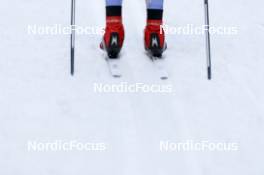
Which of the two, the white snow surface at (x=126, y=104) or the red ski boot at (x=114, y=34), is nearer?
the white snow surface at (x=126, y=104)

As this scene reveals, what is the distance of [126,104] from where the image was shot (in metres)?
5.39

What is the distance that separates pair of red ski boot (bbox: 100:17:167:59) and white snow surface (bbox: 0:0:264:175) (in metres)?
0.23

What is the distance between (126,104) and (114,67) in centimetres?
→ 65

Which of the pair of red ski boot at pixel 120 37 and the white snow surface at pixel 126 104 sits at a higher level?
the pair of red ski boot at pixel 120 37

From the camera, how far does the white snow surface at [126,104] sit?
4.62 metres

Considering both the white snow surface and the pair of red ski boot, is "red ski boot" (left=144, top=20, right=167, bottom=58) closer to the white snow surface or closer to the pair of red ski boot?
the pair of red ski boot

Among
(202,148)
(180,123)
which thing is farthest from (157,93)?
(202,148)

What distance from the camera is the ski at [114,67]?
18.9 ft

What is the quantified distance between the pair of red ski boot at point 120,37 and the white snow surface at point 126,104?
229 mm

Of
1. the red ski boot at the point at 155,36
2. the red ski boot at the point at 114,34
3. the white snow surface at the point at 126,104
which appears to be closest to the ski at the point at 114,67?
the white snow surface at the point at 126,104

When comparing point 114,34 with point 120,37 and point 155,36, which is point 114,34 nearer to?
point 120,37

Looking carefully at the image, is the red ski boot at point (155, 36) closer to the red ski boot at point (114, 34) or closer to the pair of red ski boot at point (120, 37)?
the pair of red ski boot at point (120, 37)

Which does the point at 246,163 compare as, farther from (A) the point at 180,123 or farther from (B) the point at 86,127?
(B) the point at 86,127

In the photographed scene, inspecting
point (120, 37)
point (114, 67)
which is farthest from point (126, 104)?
point (120, 37)
